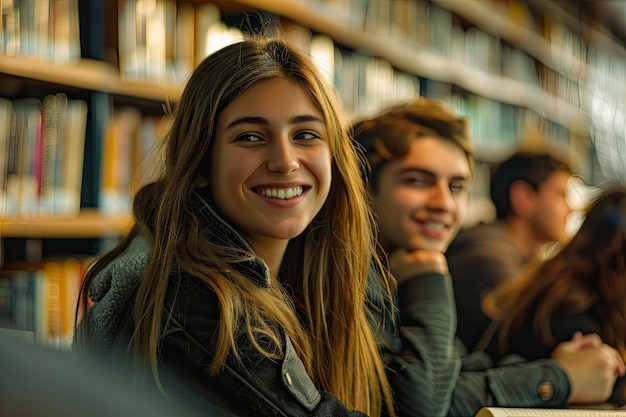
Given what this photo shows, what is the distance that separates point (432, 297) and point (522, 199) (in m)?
0.40

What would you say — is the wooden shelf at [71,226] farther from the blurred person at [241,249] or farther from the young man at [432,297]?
the young man at [432,297]

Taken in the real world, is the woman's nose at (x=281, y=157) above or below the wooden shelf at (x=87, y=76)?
below

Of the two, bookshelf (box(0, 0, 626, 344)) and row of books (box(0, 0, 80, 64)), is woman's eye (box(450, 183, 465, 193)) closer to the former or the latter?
bookshelf (box(0, 0, 626, 344))

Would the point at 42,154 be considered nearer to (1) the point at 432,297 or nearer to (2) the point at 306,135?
(2) the point at 306,135

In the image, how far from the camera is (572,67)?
5.16 feet

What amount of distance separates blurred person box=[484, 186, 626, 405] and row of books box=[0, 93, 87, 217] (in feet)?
2.34

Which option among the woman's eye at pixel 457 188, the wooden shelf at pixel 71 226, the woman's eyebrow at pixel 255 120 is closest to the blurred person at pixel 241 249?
the woman's eyebrow at pixel 255 120

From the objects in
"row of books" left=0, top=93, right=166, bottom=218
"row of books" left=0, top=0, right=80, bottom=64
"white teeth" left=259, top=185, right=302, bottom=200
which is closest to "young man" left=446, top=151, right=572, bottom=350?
"white teeth" left=259, top=185, right=302, bottom=200

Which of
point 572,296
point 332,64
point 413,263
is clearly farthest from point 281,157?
point 572,296

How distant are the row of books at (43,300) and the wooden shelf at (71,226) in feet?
0.15

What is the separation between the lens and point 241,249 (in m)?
0.77

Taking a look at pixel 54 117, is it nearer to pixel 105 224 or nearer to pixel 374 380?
pixel 105 224

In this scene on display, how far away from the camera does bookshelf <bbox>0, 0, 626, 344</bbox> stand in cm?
95

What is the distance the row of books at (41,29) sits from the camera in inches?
34.1
